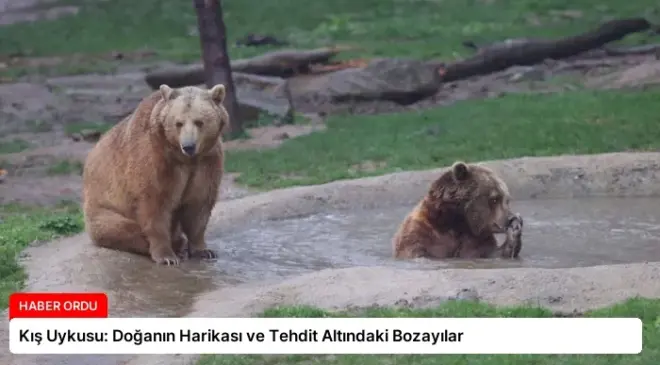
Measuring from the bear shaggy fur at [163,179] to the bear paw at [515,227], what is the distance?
6.71 feet

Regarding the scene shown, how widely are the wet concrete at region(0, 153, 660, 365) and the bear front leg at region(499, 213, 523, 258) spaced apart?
0.36 feet

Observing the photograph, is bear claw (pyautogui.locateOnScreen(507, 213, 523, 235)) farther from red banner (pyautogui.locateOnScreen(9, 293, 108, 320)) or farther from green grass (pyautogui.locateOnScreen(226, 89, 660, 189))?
green grass (pyautogui.locateOnScreen(226, 89, 660, 189))

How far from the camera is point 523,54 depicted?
20.3 metres

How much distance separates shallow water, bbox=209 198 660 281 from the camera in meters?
8.74

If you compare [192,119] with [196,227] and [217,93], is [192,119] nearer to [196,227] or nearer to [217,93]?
[217,93]

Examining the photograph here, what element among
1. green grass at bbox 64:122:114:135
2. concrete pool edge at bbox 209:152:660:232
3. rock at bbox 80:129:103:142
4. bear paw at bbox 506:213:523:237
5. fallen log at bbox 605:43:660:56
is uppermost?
bear paw at bbox 506:213:523:237

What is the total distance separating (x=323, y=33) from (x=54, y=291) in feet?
63.1

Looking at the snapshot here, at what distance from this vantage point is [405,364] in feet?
19.4

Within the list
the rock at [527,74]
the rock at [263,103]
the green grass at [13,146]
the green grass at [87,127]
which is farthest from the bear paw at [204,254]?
the rock at [527,74]

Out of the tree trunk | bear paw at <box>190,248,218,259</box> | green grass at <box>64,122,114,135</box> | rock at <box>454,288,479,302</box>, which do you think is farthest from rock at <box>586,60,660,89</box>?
rock at <box>454,288,479,302</box>

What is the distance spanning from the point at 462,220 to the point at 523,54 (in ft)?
38.8

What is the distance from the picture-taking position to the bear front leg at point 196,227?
29.2 ft

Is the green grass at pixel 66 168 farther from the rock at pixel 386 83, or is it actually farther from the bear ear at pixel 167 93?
the bear ear at pixel 167 93

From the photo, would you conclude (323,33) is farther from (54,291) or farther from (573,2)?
(54,291)
